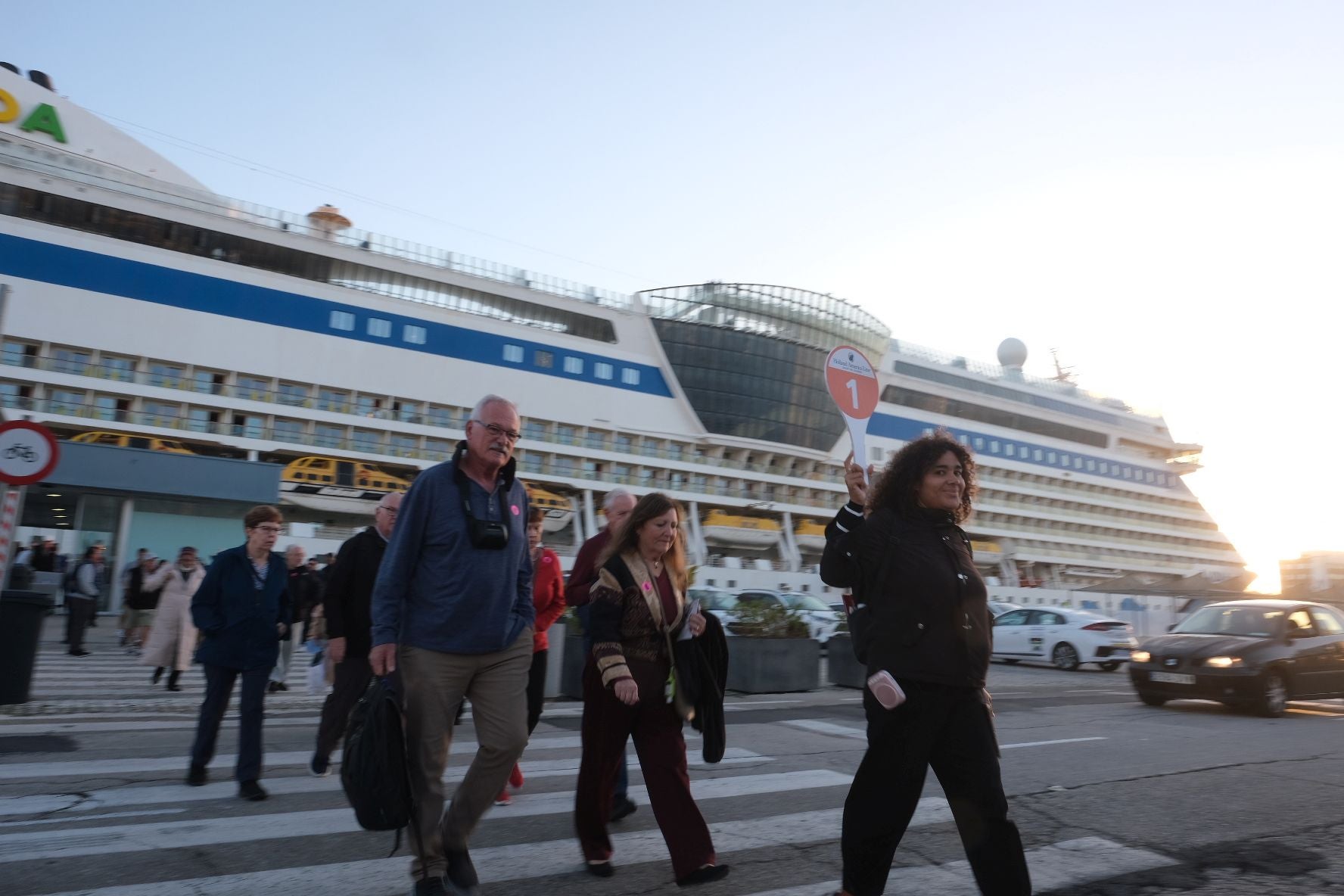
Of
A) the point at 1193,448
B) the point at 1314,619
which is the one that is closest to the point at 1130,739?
the point at 1314,619

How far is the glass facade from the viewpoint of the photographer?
159 ft

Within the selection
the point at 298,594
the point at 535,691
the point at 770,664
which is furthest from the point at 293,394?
the point at 535,691

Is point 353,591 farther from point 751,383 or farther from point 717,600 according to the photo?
point 751,383

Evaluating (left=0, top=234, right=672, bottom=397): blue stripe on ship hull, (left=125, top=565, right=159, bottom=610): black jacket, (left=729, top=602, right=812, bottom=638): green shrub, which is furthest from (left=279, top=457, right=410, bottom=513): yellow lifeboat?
(left=729, top=602, right=812, bottom=638): green shrub

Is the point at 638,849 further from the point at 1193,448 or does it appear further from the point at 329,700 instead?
the point at 1193,448

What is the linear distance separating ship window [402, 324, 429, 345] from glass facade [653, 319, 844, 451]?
12.7 metres

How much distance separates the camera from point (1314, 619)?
11195 mm

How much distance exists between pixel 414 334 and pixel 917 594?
3860cm

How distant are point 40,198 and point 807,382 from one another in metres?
35.7

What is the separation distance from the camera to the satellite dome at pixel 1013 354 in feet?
220

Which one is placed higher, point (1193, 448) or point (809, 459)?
point (1193, 448)

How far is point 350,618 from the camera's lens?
540 centimetres

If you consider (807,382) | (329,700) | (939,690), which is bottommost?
(329,700)

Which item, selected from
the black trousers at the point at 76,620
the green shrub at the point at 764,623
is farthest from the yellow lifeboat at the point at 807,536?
the black trousers at the point at 76,620
